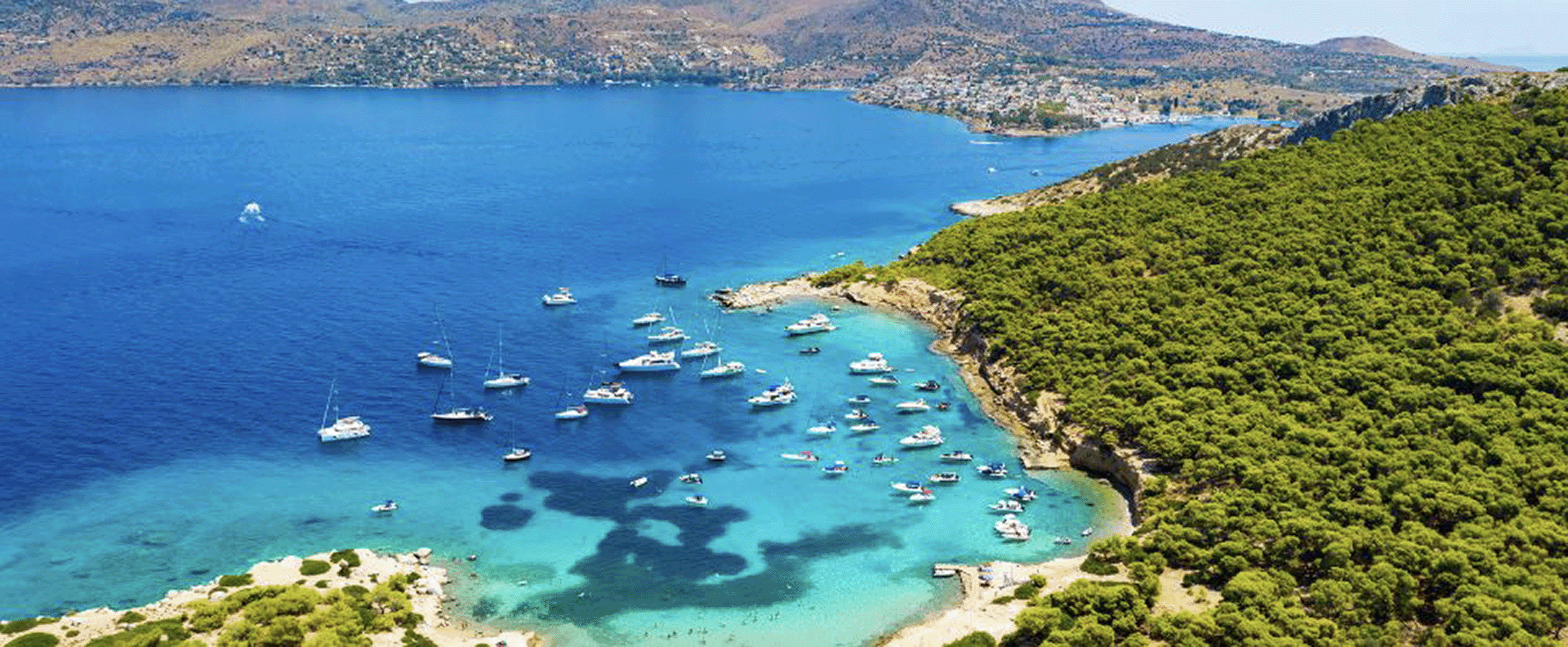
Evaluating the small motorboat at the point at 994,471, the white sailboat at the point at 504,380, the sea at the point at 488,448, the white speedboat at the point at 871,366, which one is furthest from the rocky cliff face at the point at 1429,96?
the white sailboat at the point at 504,380

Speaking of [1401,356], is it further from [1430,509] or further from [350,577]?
[350,577]

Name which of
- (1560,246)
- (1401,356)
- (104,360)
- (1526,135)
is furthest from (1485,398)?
(104,360)

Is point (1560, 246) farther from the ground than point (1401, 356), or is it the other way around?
point (1560, 246)

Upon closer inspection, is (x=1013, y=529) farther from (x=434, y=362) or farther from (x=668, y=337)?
(x=434, y=362)

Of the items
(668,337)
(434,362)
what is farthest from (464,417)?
(668,337)

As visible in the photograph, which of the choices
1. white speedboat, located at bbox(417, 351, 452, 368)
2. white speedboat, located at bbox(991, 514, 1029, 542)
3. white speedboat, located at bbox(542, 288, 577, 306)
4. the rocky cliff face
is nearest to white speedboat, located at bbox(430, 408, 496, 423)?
white speedboat, located at bbox(417, 351, 452, 368)
